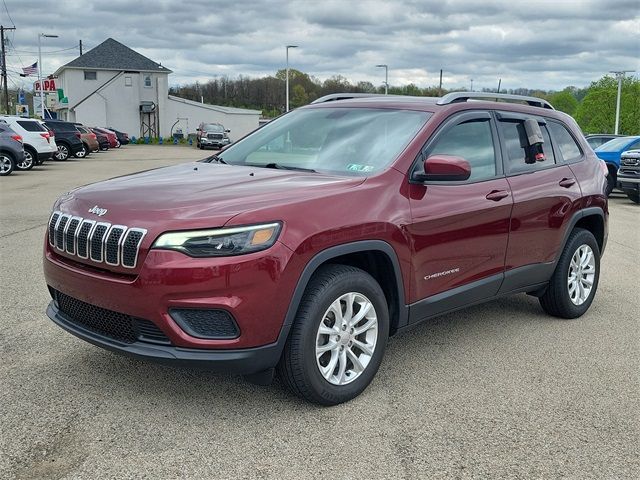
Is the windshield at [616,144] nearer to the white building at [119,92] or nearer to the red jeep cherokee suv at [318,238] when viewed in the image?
the red jeep cherokee suv at [318,238]

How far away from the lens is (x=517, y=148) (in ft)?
16.6

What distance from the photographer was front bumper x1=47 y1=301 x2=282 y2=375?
3.25 metres

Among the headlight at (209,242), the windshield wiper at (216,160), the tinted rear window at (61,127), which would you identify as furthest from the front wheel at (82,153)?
the headlight at (209,242)

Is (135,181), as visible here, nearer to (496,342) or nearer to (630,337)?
(496,342)

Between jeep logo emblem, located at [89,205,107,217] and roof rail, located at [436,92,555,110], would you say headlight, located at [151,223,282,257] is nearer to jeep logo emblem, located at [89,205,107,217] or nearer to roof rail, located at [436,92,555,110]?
jeep logo emblem, located at [89,205,107,217]

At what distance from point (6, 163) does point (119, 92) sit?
45.4 metres

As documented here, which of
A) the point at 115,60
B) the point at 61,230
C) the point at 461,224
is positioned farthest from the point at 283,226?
the point at 115,60

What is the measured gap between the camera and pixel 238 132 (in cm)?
7075

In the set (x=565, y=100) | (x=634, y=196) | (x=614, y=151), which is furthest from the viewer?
(x=565, y=100)

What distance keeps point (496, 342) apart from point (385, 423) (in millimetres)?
1746

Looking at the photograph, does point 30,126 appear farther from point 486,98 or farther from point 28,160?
point 486,98

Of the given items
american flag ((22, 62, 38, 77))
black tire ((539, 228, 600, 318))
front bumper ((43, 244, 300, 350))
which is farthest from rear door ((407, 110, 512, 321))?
american flag ((22, 62, 38, 77))

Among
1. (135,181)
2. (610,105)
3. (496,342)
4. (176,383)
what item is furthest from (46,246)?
(610,105)

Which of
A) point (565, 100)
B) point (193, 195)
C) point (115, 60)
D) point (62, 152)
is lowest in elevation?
point (62, 152)
